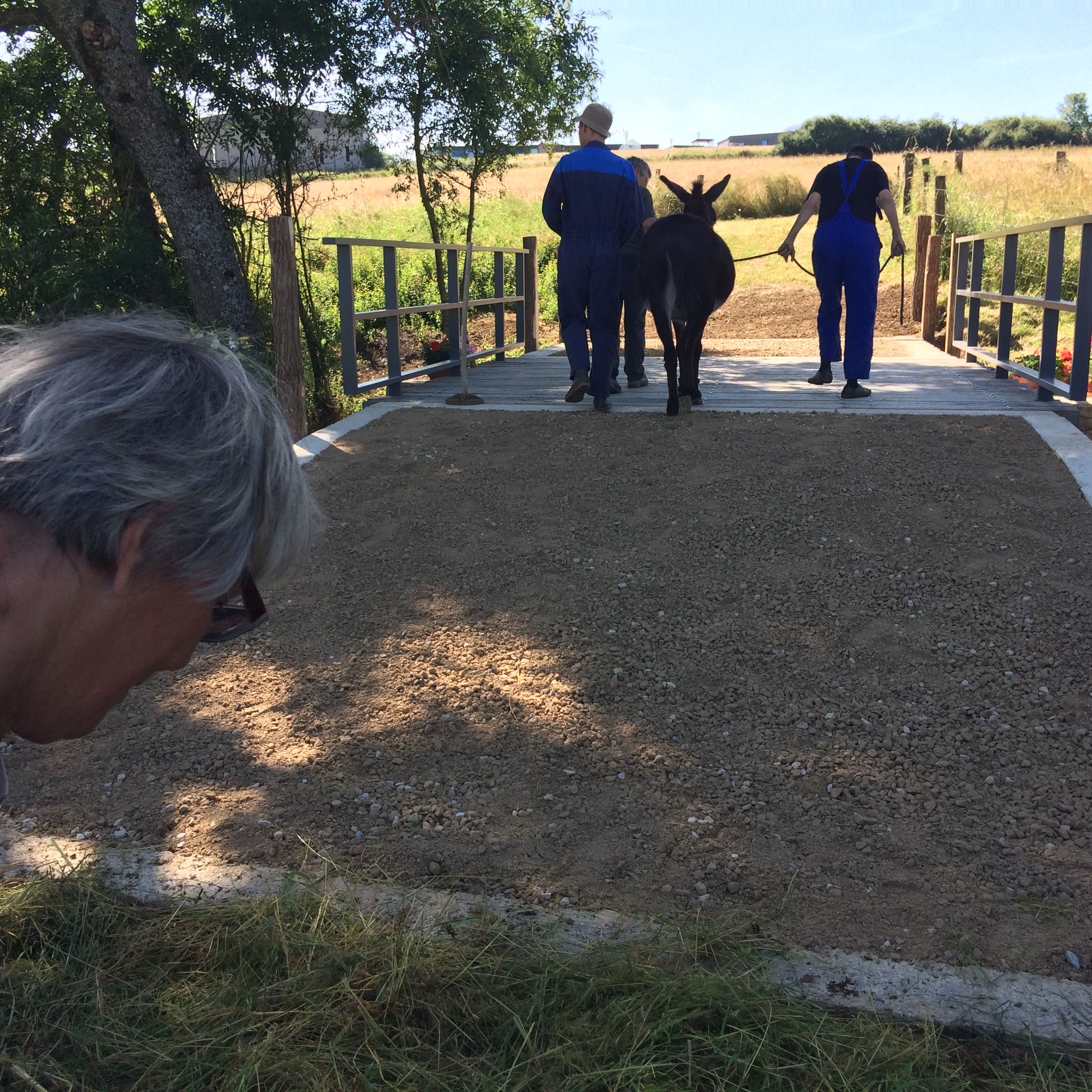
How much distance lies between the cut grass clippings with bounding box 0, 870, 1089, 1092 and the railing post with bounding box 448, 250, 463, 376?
6581 millimetres

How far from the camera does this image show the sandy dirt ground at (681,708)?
2.69 meters

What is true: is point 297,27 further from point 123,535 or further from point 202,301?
point 123,535

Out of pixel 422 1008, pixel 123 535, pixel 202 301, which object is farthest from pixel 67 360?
pixel 202 301

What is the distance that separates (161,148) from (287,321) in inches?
75.8

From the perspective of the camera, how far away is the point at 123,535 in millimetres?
1135

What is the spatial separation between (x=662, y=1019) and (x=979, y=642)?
7.64 ft

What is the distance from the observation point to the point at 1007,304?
303 inches

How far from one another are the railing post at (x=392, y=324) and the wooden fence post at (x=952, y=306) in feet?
19.1

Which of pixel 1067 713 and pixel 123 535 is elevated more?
pixel 123 535

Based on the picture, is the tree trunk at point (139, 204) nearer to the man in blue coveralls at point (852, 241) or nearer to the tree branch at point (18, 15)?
the tree branch at point (18, 15)

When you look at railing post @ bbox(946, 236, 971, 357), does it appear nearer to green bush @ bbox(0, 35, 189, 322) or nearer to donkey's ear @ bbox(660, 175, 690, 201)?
donkey's ear @ bbox(660, 175, 690, 201)

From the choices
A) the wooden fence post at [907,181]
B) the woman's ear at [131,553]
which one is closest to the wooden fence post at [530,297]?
the woman's ear at [131,553]

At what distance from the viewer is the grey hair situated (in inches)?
42.6

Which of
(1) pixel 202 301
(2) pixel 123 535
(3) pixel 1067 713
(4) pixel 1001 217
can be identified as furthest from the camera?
(4) pixel 1001 217
